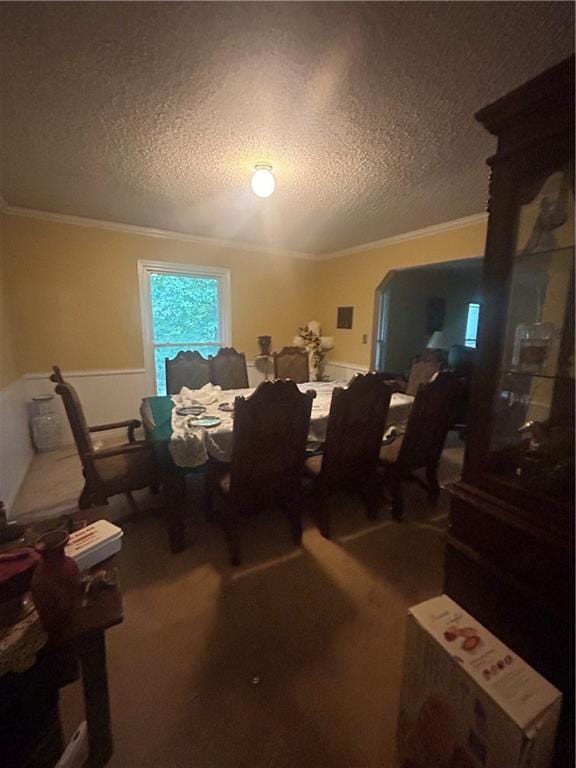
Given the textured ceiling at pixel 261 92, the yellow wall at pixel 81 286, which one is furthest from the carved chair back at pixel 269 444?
the yellow wall at pixel 81 286

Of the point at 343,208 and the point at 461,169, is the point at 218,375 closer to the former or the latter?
the point at 343,208

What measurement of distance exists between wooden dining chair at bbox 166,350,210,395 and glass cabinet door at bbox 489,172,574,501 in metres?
2.76

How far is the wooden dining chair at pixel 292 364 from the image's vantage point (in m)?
3.66

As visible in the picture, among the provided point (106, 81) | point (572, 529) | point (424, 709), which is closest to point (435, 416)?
point (572, 529)

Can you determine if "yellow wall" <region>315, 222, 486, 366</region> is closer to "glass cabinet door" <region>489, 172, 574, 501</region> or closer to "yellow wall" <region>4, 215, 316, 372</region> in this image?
"yellow wall" <region>4, 215, 316, 372</region>

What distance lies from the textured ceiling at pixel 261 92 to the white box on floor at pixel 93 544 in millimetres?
1789

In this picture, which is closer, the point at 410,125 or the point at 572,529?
the point at 572,529

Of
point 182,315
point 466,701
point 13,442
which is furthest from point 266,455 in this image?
point 182,315

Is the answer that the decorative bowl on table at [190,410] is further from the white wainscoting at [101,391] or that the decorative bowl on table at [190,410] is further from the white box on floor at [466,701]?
the white wainscoting at [101,391]

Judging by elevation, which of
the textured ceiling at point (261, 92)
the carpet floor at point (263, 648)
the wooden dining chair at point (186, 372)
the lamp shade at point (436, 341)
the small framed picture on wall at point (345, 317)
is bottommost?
the carpet floor at point (263, 648)

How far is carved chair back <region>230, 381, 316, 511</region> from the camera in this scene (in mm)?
1647

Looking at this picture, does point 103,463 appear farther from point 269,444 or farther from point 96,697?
point 96,697

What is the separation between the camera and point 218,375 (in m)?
3.41

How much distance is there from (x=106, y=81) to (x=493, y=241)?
A: 1.77 metres
